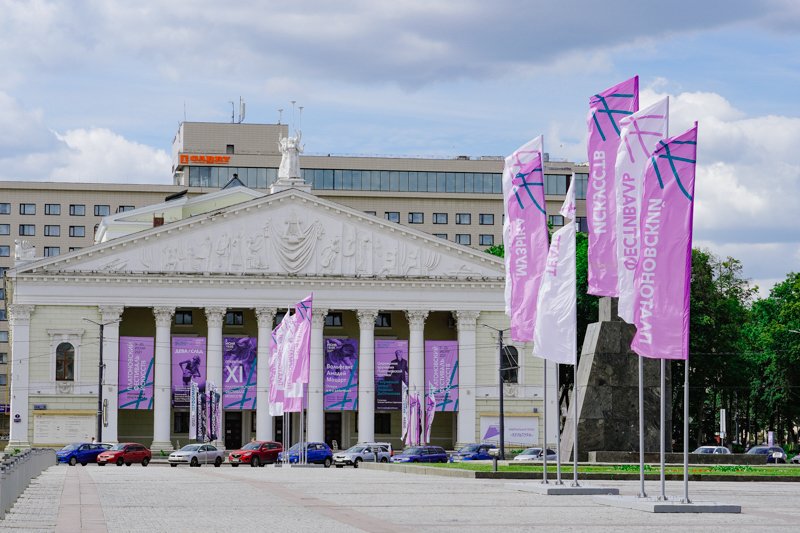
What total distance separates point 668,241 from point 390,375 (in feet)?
238

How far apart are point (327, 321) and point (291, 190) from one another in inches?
489

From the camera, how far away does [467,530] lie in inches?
982

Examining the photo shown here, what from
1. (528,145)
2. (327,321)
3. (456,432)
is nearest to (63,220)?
(327,321)

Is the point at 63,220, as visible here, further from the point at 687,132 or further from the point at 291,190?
the point at 687,132

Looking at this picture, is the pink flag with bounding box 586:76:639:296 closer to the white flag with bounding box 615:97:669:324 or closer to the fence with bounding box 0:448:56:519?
the white flag with bounding box 615:97:669:324

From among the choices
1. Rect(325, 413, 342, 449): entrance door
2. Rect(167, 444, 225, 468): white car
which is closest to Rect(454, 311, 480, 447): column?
Rect(325, 413, 342, 449): entrance door

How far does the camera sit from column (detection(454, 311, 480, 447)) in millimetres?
102312

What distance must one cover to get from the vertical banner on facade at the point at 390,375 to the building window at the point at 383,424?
16.6 ft

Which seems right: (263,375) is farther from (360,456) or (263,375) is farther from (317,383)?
(360,456)

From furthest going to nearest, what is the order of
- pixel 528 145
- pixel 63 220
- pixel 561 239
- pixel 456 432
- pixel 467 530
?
1. pixel 63 220
2. pixel 456 432
3. pixel 528 145
4. pixel 561 239
5. pixel 467 530

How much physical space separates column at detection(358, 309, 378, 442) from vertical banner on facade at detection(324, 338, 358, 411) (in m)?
0.58

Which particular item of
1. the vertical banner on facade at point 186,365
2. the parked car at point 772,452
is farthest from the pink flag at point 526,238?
the vertical banner on facade at point 186,365

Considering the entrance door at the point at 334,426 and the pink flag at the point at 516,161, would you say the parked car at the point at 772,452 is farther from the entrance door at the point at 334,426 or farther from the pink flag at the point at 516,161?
the pink flag at the point at 516,161

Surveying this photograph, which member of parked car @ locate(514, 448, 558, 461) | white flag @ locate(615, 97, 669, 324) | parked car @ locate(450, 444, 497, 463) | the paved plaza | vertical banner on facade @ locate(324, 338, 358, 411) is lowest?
parked car @ locate(450, 444, 497, 463)
